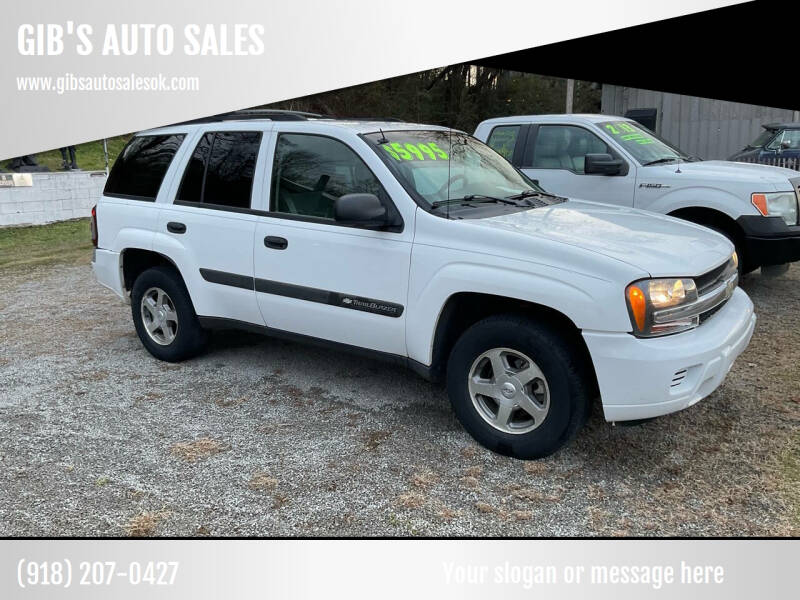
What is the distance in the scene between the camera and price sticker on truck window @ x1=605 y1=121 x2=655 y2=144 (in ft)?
24.7

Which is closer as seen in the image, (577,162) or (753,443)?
(753,443)

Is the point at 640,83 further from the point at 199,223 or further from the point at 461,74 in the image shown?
the point at 461,74

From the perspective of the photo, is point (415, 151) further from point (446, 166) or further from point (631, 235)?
point (631, 235)

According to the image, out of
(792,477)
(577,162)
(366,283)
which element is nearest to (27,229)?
(577,162)

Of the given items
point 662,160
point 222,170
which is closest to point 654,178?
point 662,160

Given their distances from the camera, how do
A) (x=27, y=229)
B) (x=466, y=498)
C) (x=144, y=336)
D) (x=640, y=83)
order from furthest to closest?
(x=27, y=229) → (x=144, y=336) → (x=466, y=498) → (x=640, y=83)

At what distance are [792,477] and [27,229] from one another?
1322 centimetres

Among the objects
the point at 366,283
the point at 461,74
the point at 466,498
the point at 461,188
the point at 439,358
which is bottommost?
the point at 466,498

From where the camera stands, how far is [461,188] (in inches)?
173

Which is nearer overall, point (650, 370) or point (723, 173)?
Answer: point (650, 370)

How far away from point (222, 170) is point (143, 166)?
0.91 meters

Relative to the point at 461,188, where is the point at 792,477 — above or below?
below

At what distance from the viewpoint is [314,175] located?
4562 millimetres

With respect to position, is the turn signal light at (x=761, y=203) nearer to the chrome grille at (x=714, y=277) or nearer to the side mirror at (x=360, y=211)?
the chrome grille at (x=714, y=277)
